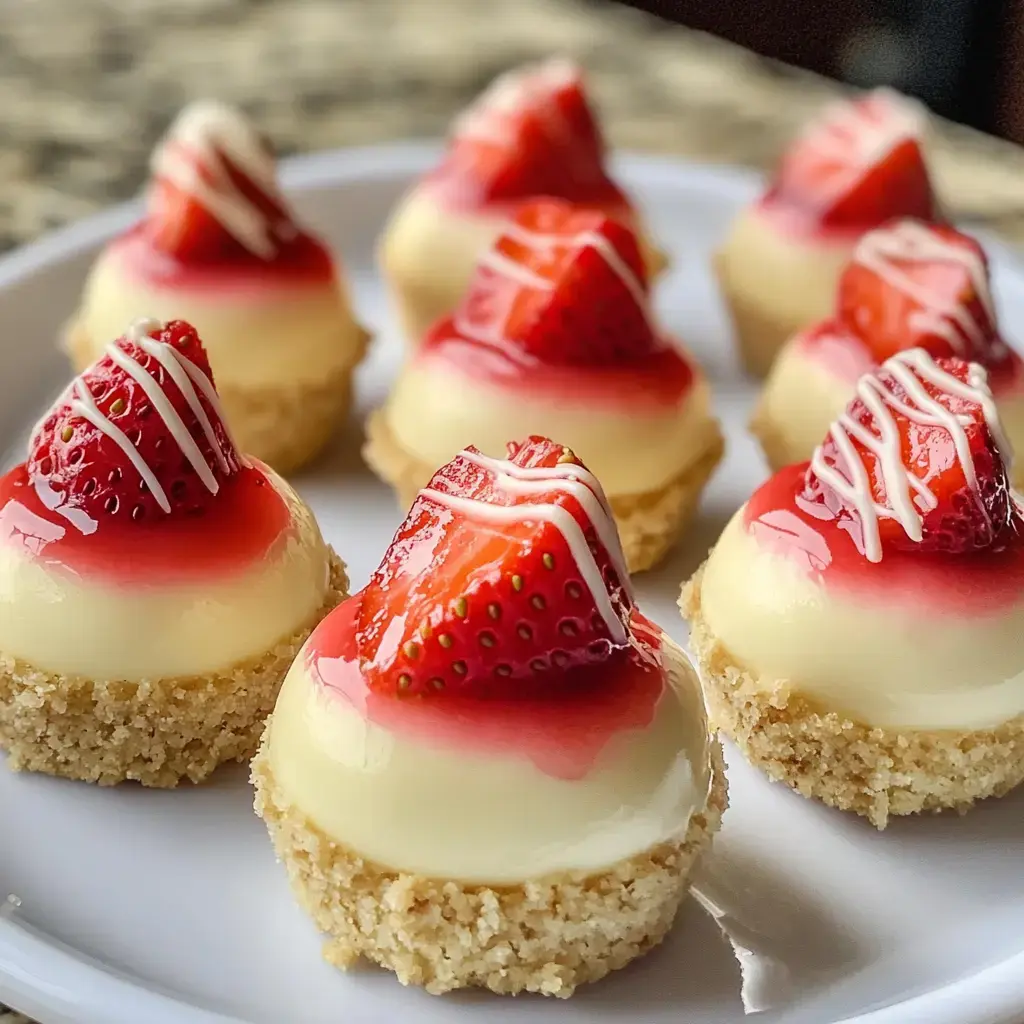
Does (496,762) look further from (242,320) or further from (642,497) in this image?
(242,320)

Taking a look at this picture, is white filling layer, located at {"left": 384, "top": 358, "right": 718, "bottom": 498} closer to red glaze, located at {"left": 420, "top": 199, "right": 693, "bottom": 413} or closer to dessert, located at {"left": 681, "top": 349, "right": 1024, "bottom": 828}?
red glaze, located at {"left": 420, "top": 199, "right": 693, "bottom": 413}

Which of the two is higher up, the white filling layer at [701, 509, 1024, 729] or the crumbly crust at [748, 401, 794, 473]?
the white filling layer at [701, 509, 1024, 729]

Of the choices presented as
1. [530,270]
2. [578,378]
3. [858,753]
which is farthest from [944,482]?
A: [530,270]

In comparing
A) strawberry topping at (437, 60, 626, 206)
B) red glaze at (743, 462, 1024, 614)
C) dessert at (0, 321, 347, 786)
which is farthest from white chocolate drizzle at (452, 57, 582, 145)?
red glaze at (743, 462, 1024, 614)

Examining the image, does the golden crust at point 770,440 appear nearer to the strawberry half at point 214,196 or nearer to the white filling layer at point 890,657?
the white filling layer at point 890,657

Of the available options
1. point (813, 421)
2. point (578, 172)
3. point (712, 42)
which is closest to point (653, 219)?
point (578, 172)

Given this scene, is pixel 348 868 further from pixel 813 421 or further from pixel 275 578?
pixel 813 421
